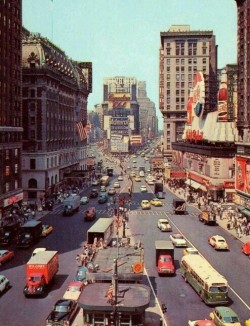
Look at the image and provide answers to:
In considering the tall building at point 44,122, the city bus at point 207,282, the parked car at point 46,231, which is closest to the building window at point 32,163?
the tall building at point 44,122

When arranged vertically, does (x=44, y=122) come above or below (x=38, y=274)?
above

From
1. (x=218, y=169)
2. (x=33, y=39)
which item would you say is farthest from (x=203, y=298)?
(x=33, y=39)

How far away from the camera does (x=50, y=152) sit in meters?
119

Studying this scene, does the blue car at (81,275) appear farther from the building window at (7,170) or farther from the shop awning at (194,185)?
the shop awning at (194,185)

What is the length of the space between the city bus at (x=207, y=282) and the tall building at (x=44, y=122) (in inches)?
2586

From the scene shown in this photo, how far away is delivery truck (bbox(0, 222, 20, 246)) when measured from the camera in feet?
214

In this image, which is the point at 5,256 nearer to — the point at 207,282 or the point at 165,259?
the point at 165,259

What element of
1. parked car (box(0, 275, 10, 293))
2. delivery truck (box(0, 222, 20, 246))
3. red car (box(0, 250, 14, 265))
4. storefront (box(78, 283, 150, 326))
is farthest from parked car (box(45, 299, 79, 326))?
delivery truck (box(0, 222, 20, 246))

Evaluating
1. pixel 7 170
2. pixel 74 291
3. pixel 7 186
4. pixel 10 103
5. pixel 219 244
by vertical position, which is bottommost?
pixel 219 244

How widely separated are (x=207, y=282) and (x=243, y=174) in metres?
45.9

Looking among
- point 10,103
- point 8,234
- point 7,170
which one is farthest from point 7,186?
point 8,234

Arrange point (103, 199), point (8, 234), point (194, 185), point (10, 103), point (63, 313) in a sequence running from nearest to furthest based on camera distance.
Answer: point (63, 313), point (8, 234), point (10, 103), point (103, 199), point (194, 185)

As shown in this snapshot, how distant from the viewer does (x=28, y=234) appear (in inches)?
2586

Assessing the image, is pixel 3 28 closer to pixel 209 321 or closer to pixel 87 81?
pixel 209 321
